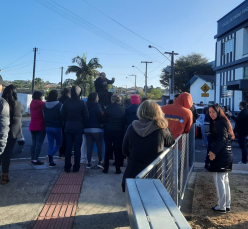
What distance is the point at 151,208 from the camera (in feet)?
6.44

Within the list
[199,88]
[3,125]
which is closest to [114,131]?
[3,125]

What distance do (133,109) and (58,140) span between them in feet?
5.78

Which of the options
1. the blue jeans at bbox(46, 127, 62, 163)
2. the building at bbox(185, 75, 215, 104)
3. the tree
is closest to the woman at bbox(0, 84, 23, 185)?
the blue jeans at bbox(46, 127, 62, 163)

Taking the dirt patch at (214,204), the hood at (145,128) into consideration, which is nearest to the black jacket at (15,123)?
the hood at (145,128)

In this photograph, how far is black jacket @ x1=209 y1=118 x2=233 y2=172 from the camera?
14.5 ft

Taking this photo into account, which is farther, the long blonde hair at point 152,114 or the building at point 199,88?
the building at point 199,88

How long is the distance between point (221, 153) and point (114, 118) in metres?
2.23

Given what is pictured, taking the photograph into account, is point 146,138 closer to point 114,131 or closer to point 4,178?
point 114,131

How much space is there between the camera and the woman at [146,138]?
3.53 meters

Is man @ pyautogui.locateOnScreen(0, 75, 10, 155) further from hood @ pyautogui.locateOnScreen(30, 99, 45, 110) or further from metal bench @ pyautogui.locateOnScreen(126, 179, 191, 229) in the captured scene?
hood @ pyautogui.locateOnScreen(30, 99, 45, 110)

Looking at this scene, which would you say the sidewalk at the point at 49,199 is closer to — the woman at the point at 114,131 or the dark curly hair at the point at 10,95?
the woman at the point at 114,131

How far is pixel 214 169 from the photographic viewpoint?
4.52 metres

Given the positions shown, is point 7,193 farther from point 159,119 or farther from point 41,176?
point 159,119

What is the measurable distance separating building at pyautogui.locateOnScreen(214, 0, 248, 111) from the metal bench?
22965 millimetres
